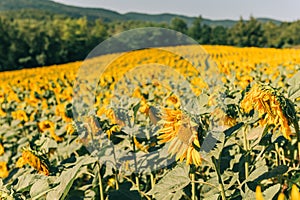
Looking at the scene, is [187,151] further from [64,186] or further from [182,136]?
[64,186]

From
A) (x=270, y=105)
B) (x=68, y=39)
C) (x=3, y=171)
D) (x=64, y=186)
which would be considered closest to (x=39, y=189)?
(x=64, y=186)

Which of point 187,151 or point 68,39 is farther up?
point 187,151

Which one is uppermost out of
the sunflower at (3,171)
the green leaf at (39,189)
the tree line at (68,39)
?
the green leaf at (39,189)

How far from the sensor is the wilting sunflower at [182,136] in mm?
1014

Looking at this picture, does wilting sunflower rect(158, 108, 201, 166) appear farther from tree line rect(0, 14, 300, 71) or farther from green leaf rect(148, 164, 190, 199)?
tree line rect(0, 14, 300, 71)

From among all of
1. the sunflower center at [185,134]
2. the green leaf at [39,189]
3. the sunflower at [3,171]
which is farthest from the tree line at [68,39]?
the sunflower center at [185,134]

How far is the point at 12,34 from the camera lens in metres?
30.5

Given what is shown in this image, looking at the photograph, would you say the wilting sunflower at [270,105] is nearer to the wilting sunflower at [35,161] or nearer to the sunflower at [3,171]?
the wilting sunflower at [35,161]

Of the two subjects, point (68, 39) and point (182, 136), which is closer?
point (182, 136)

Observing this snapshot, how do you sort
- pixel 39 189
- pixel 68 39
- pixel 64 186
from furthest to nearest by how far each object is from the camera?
pixel 68 39 < pixel 39 189 < pixel 64 186

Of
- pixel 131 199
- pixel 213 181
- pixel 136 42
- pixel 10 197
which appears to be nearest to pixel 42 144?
pixel 131 199

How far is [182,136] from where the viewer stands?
1014 millimetres

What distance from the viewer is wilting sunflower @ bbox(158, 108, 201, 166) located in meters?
1.01

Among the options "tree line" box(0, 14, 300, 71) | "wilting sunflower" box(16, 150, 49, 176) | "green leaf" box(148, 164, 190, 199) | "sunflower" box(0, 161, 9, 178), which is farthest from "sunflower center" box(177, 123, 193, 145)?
"tree line" box(0, 14, 300, 71)
